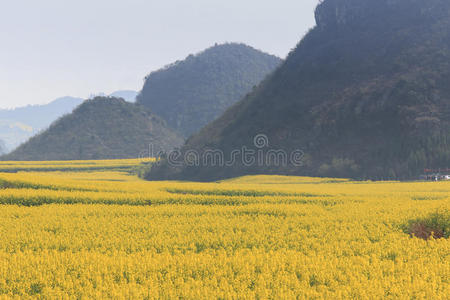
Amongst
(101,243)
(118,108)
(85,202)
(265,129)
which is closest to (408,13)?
(265,129)

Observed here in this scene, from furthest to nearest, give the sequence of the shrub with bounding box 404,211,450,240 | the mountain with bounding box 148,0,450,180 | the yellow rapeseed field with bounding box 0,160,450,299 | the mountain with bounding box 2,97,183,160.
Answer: the mountain with bounding box 2,97,183,160 < the mountain with bounding box 148,0,450,180 < the shrub with bounding box 404,211,450,240 < the yellow rapeseed field with bounding box 0,160,450,299

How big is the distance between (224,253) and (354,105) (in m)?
73.0

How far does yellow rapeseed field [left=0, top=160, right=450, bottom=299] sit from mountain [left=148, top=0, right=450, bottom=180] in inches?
1826

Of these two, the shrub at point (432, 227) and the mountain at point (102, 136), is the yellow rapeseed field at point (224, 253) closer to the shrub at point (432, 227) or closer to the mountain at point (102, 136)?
the shrub at point (432, 227)

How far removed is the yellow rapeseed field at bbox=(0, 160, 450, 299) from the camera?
8922 mm

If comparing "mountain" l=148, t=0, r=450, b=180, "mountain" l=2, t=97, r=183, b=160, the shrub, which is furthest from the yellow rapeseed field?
"mountain" l=2, t=97, r=183, b=160

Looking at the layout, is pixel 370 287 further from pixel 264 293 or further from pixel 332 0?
Answer: pixel 332 0

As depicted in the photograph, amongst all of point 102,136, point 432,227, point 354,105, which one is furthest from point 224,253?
point 102,136

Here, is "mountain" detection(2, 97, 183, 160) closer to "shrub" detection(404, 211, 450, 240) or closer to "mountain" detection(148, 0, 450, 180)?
"mountain" detection(148, 0, 450, 180)

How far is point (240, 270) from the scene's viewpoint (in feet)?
33.2

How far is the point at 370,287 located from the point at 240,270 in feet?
10.7

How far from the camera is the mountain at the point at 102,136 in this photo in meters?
155

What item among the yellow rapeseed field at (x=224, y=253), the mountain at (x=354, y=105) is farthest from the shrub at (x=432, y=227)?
the mountain at (x=354, y=105)

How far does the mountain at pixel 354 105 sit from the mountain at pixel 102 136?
67858 mm
